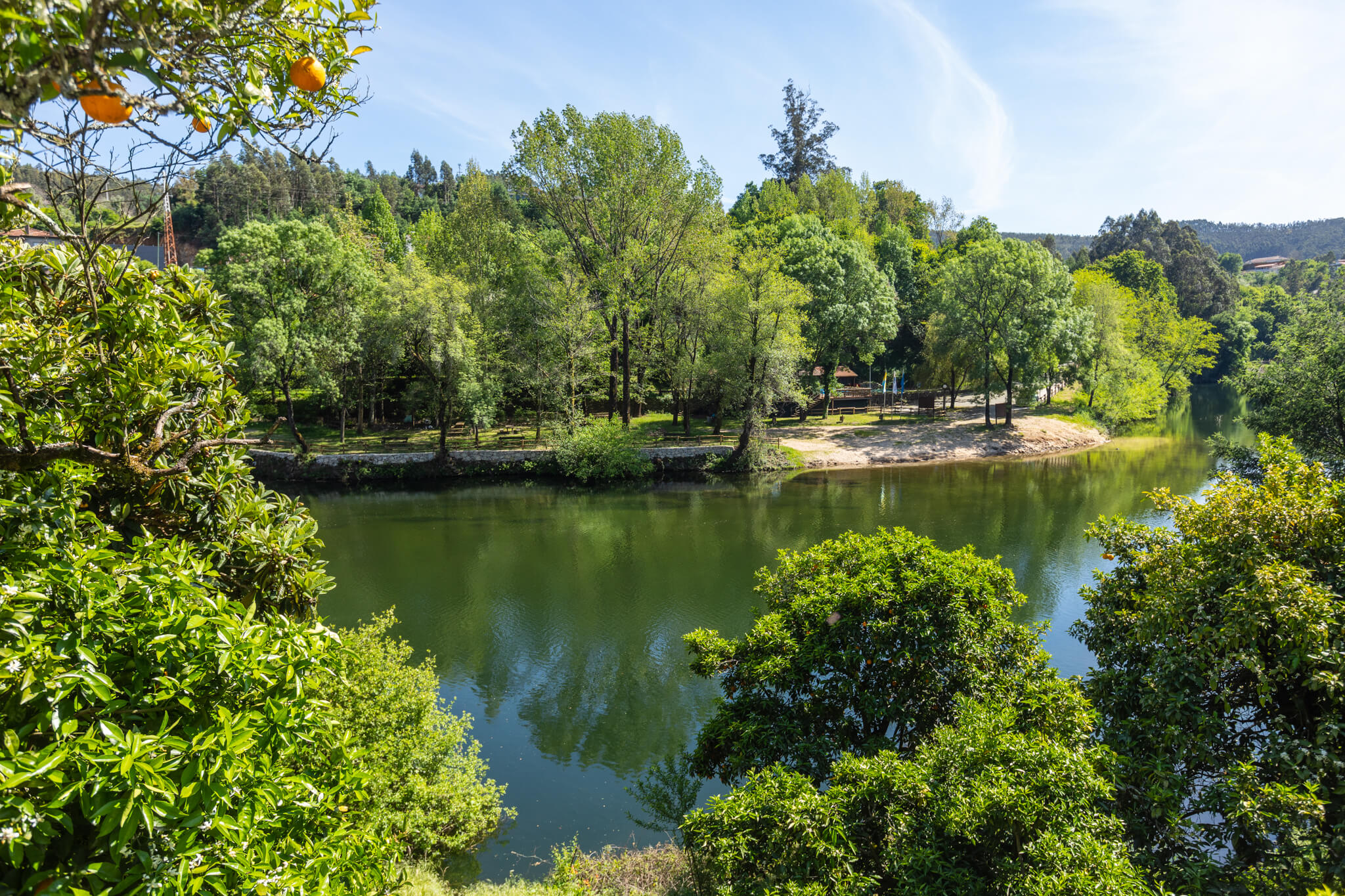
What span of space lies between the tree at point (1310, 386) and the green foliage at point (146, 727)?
76.5 feet

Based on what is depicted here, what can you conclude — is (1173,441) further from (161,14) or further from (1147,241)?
(1147,241)

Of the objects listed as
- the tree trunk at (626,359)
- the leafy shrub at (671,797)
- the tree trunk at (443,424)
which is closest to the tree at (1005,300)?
the tree trunk at (626,359)

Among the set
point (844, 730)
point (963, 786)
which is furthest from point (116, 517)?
point (844, 730)

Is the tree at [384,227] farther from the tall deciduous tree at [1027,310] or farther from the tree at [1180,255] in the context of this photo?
the tree at [1180,255]

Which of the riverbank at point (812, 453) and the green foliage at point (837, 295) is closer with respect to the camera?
the riverbank at point (812, 453)

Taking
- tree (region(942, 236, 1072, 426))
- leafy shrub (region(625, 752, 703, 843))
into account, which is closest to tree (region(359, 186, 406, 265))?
tree (region(942, 236, 1072, 426))

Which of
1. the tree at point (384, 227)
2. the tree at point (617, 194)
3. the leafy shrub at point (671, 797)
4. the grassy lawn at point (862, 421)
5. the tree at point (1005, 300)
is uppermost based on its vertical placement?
the tree at point (384, 227)

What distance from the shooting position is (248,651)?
Answer: 3789mm

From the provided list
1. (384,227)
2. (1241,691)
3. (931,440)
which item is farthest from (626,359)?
(384,227)

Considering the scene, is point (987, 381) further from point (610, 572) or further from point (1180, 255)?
point (1180, 255)

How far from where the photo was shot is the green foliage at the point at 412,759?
30.3 feet

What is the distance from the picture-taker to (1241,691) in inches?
289

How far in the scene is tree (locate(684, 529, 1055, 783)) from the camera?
8609 millimetres

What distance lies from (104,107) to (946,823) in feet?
26.3
